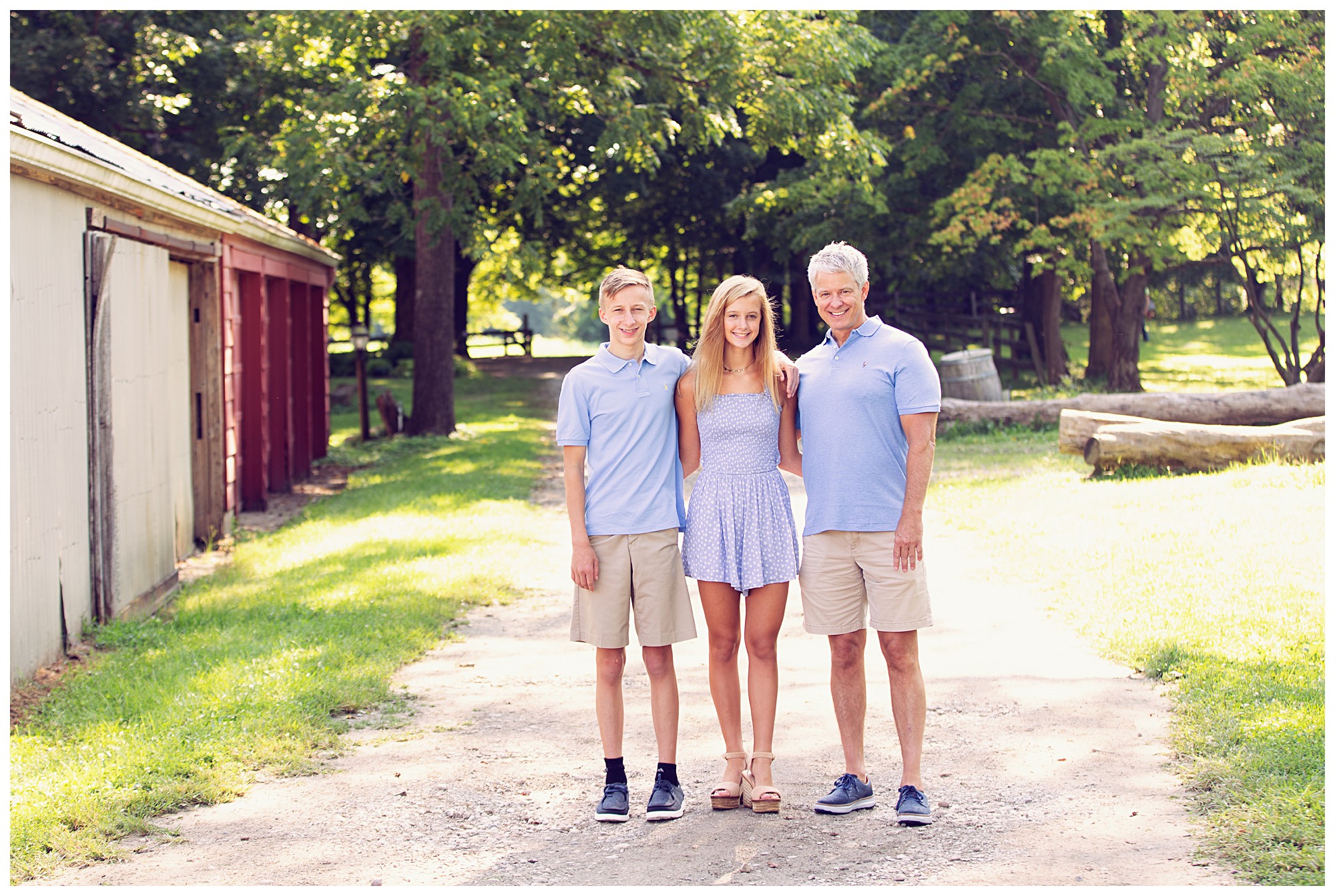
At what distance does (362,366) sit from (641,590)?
1511 centimetres

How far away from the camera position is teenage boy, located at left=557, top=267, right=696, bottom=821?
14.2 ft

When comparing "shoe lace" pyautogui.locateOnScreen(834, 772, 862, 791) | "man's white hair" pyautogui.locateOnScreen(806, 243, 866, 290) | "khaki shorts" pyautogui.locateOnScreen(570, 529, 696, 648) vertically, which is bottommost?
"shoe lace" pyautogui.locateOnScreen(834, 772, 862, 791)

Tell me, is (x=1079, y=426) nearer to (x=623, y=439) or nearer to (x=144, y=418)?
(x=144, y=418)

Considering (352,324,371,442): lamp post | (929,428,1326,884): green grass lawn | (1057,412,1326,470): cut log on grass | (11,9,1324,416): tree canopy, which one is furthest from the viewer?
(352,324,371,442): lamp post

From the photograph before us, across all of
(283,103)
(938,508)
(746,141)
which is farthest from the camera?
(746,141)

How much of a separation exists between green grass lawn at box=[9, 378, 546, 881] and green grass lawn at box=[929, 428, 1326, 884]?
343cm

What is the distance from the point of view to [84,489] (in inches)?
276

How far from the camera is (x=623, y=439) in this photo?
4.34 meters

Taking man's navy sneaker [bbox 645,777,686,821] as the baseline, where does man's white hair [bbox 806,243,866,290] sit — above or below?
above

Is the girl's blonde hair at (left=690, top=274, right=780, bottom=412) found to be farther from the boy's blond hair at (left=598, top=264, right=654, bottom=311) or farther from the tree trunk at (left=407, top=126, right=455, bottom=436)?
the tree trunk at (left=407, top=126, right=455, bottom=436)

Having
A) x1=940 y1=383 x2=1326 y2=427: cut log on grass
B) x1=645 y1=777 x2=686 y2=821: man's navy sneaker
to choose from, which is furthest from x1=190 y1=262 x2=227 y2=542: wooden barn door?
x1=940 y1=383 x2=1326 y2=427: cut log on grass

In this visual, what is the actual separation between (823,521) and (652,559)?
61cm

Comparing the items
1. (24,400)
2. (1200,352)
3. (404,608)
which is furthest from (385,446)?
(1200,352)

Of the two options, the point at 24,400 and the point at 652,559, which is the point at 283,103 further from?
the point at 652,559
